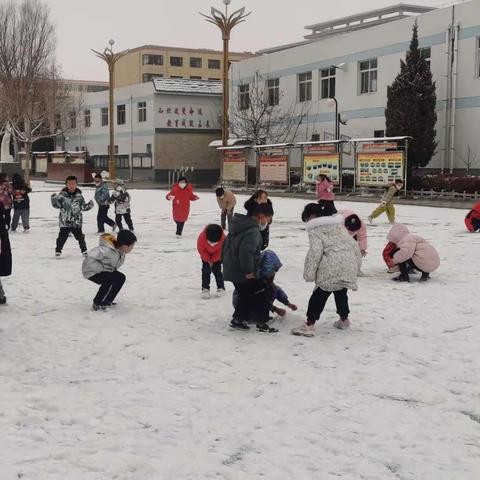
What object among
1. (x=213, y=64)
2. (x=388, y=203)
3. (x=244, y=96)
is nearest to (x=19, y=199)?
(x=388, y=203)

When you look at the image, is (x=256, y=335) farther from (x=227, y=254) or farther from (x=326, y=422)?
(x=326, y=422)

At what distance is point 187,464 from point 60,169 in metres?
45.3

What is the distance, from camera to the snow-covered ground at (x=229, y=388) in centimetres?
382

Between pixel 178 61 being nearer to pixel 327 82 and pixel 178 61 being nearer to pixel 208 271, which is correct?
pixel 327 82

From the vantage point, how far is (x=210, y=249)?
8.10 m

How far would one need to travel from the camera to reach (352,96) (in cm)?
3616

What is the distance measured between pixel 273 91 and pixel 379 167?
16147 millimetres

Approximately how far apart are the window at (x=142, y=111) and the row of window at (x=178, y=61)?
3441 cm

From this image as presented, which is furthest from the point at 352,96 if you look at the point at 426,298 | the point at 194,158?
the point at 426,298

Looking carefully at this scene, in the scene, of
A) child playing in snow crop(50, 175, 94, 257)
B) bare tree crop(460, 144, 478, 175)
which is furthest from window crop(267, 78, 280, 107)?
child playing in snow crop(50, 175, 94, 257)

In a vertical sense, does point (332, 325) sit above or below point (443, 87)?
below

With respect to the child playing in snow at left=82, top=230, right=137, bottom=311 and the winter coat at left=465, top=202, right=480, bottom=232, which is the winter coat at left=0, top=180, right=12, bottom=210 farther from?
the winter coat at left=465, top=202, right=480, bottom=232

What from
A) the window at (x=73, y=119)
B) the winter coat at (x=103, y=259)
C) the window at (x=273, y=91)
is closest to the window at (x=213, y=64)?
the window at (x=73, y=119)

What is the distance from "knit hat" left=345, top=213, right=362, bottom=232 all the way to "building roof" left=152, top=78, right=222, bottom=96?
41.3 metres
